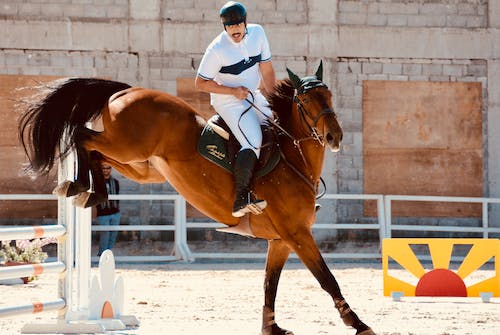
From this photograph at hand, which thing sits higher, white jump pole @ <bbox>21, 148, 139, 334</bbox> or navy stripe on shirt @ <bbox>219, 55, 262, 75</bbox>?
navy stripe on shirt @ <bbox>219, 55, 262, 75</bbox>

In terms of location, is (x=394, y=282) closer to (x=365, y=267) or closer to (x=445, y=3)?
(x=365, y=267)

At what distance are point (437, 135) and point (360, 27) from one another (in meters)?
2.85

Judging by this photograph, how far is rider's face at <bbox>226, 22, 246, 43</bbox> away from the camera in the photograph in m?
8.21

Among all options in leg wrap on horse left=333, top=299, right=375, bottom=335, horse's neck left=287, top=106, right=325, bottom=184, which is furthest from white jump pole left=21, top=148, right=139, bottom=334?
leg wrap on horse left=333, top=299, right=375, bottom=335

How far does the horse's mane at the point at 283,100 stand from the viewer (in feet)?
27.8

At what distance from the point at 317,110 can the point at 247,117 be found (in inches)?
26.8

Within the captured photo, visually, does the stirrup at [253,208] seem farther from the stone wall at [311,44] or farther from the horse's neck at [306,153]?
the stone wall at [311,44]

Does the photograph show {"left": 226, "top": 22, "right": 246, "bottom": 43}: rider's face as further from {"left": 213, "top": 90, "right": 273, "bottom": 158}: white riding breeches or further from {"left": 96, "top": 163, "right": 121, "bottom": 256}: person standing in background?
{"left": 96, "top": 163, "right": 121, "bottom": 256}: person standing in background

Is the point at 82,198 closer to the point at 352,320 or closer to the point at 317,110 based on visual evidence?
A: the point at 317,110

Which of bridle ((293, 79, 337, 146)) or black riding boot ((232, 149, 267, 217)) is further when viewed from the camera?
black riding boot ((232, 149, 267, 217))

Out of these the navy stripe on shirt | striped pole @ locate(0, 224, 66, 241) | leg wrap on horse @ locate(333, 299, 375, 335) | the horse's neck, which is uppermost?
the navy stripe on shirt

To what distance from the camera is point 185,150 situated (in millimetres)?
8477

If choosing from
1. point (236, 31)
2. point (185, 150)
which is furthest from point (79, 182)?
point (236, 31)

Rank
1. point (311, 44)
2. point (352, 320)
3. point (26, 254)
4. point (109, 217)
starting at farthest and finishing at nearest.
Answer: point (311, 44) < point (109, 217) < point (26, 254) < point (352, 320)
